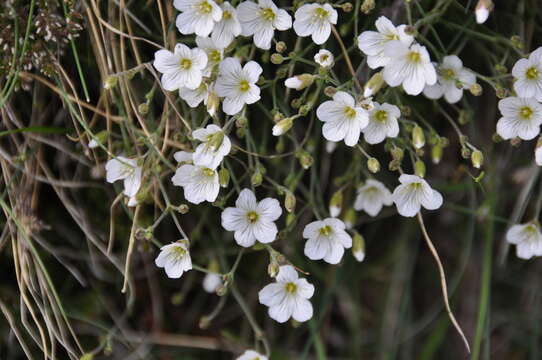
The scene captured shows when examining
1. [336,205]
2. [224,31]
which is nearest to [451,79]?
[336,205]

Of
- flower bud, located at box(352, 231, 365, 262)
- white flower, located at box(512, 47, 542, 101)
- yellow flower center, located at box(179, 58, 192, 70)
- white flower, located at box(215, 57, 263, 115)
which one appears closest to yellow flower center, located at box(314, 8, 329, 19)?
white flower, located at box(215, 57, 263, 115)

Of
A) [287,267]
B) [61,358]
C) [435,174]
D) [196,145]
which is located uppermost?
[196,145]

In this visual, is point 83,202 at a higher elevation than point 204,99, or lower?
lower

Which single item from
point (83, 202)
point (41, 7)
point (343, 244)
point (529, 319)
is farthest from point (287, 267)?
point (529, 319)

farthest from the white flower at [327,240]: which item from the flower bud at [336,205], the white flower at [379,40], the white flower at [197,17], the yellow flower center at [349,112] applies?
the white flower at [197,17]

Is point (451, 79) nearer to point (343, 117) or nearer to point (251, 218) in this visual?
point (343, 117)

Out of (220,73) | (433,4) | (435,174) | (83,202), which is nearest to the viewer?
(220,73)

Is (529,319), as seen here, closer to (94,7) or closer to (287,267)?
(287,267)
